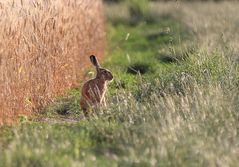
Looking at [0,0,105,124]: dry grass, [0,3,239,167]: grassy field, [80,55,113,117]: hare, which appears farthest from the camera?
[80,55,113,117]: hare

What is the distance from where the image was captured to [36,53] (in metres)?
10.1

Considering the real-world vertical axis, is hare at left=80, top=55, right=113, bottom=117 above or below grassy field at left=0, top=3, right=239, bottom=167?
below

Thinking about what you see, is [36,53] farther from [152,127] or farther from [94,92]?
[152,127]

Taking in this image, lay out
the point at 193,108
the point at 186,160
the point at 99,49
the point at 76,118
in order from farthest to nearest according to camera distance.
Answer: the point at 99,49 < the point at 76,118 < the point at 193,108 < the point at 186,160

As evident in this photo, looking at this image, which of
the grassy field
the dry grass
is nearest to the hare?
the grassy field

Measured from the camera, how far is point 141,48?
18547 millimetres

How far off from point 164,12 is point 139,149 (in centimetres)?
2077

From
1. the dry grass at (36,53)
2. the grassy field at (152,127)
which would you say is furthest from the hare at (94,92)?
the dry grass at (36,53)

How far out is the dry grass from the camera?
888 cm

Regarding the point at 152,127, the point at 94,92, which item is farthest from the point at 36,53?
the point at 152,127

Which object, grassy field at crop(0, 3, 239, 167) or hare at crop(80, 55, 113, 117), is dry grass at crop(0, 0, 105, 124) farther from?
hare at crop(80, 55, 113, 117)

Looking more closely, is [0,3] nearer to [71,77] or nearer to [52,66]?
[52,66]

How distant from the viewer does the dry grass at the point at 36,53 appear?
8.88m

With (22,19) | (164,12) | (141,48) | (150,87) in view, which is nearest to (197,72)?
(150,87)
